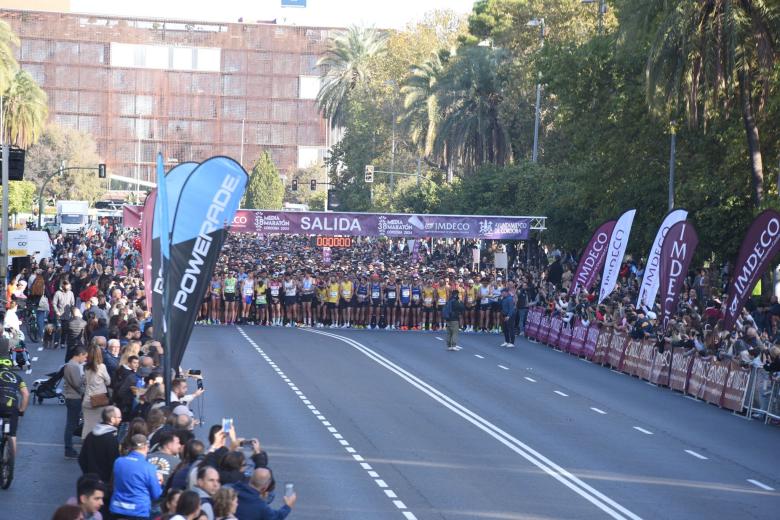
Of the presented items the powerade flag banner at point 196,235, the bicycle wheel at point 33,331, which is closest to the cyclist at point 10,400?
the powerade flag banner at point 196,235

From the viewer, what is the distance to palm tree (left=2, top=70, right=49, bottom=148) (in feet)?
278

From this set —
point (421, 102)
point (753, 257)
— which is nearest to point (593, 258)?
point (753, 257)

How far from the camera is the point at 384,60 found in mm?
96812

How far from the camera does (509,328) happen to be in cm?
3569

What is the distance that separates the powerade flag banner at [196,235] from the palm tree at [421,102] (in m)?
62.3

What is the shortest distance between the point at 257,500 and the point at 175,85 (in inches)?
5747

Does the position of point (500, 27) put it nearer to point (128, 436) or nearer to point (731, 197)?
point (731, 197)

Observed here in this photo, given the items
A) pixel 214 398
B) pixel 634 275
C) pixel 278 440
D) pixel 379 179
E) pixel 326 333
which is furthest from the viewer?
pixel 379 179

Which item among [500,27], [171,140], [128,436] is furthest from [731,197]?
[171,140]

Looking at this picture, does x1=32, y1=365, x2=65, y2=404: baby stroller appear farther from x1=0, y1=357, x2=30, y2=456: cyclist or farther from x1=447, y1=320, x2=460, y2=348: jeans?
x1=447, y1=320, x2=460, y2=348: jeans

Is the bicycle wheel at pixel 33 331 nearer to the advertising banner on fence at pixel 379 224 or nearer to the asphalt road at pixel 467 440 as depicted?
the asphalt road at pixel 467 440

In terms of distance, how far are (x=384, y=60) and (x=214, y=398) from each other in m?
75.2

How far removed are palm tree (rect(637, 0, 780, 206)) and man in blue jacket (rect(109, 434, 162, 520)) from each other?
88.6ft

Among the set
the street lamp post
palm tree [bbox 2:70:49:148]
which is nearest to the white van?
the street lamp post
